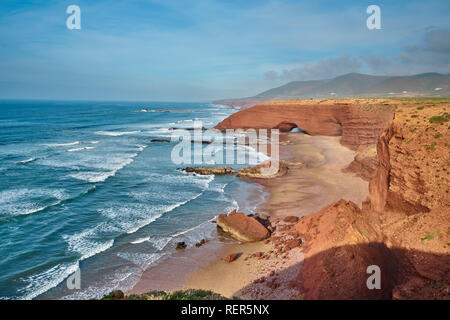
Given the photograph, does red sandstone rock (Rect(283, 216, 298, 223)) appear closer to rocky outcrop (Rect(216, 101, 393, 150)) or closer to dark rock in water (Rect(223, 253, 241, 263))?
dark rock in water (Rect(223, 253, 241, 263))

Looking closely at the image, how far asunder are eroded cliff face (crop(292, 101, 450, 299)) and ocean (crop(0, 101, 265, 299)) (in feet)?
29.9

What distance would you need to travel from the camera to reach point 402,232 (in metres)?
11.0

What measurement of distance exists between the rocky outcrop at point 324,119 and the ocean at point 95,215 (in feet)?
70.6

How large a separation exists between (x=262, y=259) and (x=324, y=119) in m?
43.2

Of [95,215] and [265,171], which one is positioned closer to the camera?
[95,215]

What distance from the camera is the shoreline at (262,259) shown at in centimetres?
1280

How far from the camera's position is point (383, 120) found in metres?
37.5

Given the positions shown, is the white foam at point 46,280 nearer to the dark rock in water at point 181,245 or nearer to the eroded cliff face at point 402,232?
the dark rock in water at point 181,245

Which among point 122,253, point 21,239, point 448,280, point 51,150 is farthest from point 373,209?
point 51,150

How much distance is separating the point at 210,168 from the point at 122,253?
751 inches

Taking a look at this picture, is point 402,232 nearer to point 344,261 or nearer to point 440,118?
point 344,261

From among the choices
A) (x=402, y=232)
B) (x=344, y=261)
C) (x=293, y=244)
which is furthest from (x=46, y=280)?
(x=402, y=232)

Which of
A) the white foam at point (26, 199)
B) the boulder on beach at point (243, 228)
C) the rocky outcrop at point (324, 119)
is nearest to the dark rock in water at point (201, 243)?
the boulder on beach at point (243, 228)

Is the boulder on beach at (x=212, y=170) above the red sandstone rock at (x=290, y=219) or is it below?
above
